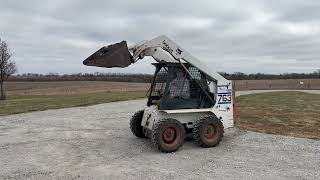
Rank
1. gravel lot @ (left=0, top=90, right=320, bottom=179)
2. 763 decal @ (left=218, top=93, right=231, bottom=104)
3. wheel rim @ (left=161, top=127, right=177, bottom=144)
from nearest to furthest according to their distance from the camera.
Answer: gravel lot @ (left=0, top=90, right=320, bottom=179), wheel rim @ (left=161, top=127, right=177, bottom=144), 763 decal @ (left=218, top=93, right=231, bottom=104)

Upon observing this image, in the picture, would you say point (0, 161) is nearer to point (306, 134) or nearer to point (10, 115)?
point (306, 134)

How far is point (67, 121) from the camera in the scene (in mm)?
16297

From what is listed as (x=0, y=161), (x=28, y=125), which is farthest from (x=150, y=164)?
(x=28, y=125)

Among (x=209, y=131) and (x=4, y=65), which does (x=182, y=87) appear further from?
(x=4, y=65)

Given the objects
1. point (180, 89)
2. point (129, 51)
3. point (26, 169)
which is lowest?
point (26, 169)

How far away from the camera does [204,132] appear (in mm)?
10297

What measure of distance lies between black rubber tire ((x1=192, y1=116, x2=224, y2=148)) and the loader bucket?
224 cm

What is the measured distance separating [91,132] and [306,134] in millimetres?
6509

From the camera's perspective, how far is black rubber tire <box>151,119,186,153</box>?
381 inches

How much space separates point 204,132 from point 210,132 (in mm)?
220

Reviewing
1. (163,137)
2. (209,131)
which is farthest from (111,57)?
(209,131)

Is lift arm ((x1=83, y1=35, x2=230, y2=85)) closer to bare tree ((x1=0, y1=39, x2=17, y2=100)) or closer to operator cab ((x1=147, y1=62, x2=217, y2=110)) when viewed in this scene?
operator cab ((x1=147, y1=62, x2=217, y2=110))

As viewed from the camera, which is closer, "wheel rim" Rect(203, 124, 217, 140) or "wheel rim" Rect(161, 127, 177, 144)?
"wheel rim" Rect(161, 127, 177, 144)

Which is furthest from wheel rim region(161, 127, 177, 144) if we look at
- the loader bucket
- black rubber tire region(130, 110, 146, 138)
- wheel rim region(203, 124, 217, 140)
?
black rubber tire region(130, 110, 146, 138)
